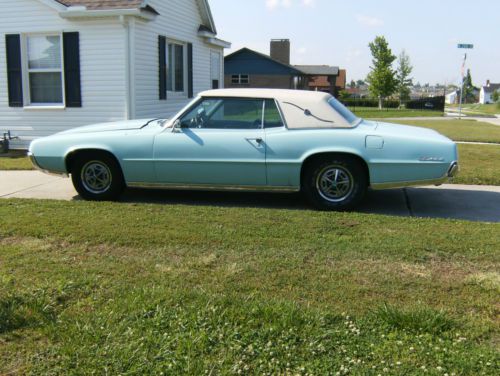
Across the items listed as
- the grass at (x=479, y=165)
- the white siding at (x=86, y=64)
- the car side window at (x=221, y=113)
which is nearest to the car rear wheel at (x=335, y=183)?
the car side window at (x=221, y=113)

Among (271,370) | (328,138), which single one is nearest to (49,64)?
(328,138)

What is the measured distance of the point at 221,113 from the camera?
21.8ft

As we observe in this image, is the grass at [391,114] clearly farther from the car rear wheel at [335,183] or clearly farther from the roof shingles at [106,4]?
the car rear wheel at [335,183]

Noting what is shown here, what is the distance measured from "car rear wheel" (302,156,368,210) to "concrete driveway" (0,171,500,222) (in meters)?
0.38

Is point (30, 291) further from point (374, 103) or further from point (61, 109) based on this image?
point (374, 103)

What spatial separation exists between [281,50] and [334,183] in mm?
46358

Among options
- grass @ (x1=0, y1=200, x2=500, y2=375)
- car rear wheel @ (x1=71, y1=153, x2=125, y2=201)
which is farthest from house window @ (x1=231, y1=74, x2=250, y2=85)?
grass @ (x1=0, y1=200, x2=500, y2=375)

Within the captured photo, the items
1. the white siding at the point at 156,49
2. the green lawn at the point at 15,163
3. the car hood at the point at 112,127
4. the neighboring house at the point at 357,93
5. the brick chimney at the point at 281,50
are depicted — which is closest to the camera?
the car hood at the point at 112,127

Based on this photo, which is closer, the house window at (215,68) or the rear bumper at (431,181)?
the rear bumper at (431,181)

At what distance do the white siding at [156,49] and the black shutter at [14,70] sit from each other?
2558 mm

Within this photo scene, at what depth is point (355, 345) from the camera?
3.26 metres

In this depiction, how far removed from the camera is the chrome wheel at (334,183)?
20.8 ft

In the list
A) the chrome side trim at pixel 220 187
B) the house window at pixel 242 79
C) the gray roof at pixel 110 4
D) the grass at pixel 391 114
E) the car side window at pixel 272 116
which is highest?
the house window at pixel 242 79

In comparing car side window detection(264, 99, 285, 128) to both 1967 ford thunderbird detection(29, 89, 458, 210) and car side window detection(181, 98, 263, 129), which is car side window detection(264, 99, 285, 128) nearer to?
1967 ford thunderbird detection(29, 89, 458, 210)
